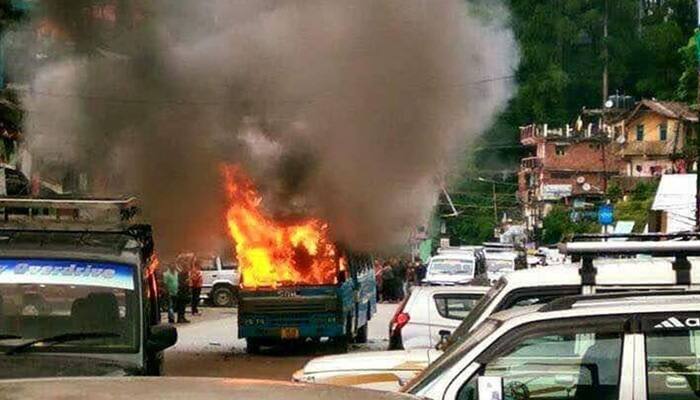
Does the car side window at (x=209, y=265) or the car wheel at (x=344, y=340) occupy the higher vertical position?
the car side window at (x=209, y=265)

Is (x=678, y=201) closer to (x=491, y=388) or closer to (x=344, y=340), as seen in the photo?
(x=344, y=340)

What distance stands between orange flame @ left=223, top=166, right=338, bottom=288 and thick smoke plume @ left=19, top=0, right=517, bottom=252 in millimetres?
2499

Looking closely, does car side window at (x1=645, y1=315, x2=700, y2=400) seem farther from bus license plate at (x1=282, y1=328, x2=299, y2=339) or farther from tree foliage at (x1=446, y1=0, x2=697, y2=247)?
tree foliage at (x1=446, y1=0, x2=697, y2=247)

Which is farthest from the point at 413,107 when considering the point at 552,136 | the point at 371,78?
the point at 552,136

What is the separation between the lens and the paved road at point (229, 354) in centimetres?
1936

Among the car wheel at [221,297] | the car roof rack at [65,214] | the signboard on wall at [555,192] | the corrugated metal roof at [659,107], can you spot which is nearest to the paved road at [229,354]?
the car wheel at [221,297]

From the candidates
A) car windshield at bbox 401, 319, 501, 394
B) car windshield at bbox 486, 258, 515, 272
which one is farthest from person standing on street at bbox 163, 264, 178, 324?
car windshield at bbox 401, 319, 501, 394

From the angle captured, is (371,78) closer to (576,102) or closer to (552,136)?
(552,136)

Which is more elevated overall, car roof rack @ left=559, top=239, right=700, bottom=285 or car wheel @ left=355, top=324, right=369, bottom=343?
car roof rack @ left=559, top=239, right=700, bottom=285

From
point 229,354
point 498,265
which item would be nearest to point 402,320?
point 229,354

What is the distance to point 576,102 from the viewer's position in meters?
90.5

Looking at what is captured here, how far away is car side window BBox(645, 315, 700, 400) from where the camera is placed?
5461 mm

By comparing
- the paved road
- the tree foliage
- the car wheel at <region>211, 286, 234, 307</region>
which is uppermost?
the tree foliage

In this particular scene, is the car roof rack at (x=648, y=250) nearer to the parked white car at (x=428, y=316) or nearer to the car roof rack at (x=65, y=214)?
the car roof rack at (x=65, y=214)
